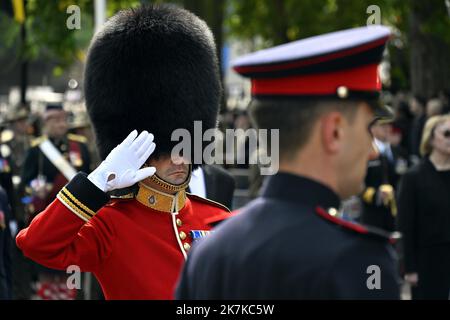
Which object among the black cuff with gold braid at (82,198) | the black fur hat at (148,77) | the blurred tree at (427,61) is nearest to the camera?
the black cuff with gold braid at (82,198)

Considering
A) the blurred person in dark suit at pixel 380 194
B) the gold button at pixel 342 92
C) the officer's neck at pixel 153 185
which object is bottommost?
the blurred person in dark suit at pixel 380 194

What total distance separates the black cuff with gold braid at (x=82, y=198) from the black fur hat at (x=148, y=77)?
1.74ft

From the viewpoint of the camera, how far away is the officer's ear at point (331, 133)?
2697mm

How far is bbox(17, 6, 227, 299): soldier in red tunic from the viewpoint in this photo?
12.8 ft

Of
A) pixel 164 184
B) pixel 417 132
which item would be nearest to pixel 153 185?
pixel 164 184

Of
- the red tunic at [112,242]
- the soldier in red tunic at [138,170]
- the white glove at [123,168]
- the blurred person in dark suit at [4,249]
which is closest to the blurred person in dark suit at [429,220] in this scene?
the blurred person in dark suit at [4,249]

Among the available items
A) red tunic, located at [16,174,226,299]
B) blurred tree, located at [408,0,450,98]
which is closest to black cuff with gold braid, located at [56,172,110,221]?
red tunic, located at [16,174,226,299]

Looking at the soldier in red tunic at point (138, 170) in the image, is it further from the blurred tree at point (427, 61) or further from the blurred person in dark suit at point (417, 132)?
the blurred tree at point (427, 61)

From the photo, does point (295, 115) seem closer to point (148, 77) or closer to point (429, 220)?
point (148, 77)

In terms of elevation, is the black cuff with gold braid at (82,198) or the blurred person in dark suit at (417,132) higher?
the black cuff with gold braid at (82,198)

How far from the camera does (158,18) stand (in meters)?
4.59

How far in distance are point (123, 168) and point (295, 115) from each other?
1.29m

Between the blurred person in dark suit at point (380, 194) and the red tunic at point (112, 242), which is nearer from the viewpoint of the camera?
the red tunic at point (112, 242)
